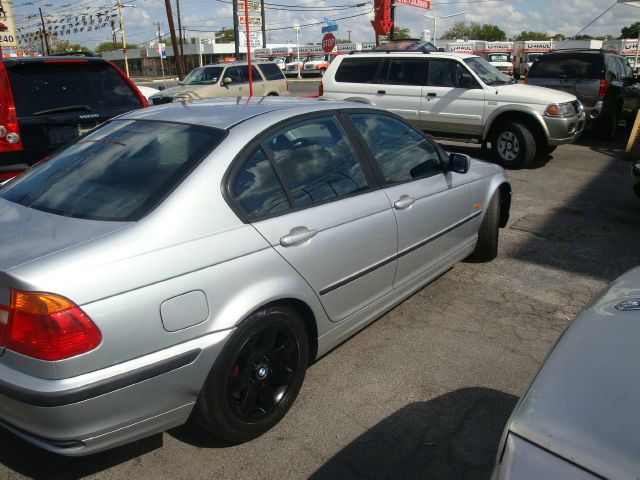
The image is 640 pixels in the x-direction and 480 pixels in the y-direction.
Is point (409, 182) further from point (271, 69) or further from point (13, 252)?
point (271, 69)

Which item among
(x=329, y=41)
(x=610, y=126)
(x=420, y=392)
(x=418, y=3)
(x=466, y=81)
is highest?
(x=418, y=3)

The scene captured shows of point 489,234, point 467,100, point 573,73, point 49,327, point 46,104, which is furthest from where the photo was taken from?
point 573,73

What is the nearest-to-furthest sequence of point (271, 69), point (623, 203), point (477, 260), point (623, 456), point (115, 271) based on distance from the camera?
point (623, 456)
point (115, 271)
point (477, 260)
point (623, 203)
point (271, 69)

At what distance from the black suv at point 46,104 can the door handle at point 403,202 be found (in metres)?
3.43

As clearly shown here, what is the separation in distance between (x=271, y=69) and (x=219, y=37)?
325 feet

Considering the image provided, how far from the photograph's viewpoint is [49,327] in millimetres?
1963

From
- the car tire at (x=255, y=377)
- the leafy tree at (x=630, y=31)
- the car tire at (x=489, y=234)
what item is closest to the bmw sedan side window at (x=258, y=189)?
the car tire at (x=255, y=377)

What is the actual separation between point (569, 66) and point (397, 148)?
9579mm

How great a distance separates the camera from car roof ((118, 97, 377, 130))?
2914mm

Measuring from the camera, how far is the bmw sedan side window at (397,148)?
11.5 feet

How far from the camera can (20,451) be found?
8.62 ft

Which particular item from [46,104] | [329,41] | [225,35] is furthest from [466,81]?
[225,35]

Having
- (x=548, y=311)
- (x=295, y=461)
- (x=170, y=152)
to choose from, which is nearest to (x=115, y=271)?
(x=170, y=152)

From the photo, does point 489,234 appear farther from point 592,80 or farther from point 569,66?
point 569,66
